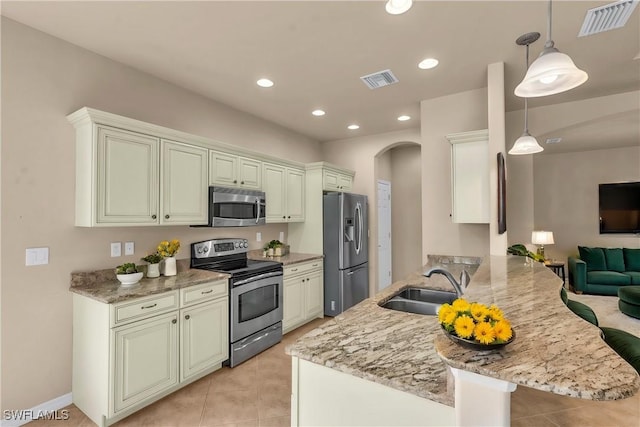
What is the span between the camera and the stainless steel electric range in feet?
9.73

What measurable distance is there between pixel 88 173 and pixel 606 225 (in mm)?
8221

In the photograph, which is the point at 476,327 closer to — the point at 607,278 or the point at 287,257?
the point at 287,257

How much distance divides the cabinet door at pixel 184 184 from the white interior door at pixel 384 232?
11.1 feet

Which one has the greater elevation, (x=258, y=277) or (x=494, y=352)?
(x=494, y=352)

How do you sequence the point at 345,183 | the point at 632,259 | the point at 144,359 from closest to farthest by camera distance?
the point at 144,359
the point at 345,183
the point at 632,259

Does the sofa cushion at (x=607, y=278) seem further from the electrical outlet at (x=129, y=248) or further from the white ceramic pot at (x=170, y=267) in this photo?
the electrical outlet at (x=129, y=248)

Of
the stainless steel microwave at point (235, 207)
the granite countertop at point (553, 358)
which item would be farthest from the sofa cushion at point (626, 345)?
the stainless steel microwave at point (235, 207)

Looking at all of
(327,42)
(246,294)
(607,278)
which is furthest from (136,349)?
(607,278)

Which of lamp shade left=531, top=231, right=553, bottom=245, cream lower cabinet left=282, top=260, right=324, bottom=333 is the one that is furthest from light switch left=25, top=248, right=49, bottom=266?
lamp shade left=531, top=231, right=553, bottom=245

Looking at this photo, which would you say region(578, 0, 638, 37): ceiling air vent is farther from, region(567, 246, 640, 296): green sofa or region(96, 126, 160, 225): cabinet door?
region(567, 246, 640, 296): green sofa

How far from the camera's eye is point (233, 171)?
3373mm

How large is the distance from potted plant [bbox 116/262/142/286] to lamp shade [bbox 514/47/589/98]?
2.87 m

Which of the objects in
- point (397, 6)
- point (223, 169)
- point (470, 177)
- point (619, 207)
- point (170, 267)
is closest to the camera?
point (397, 6)

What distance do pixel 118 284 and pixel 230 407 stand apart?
1306 mm
